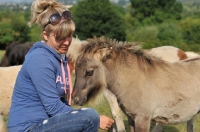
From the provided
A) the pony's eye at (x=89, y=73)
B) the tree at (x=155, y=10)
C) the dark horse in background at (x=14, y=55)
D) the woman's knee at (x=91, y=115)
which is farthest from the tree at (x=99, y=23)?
the woman's knee at (x=91, y=115)

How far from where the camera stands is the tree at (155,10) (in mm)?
59000

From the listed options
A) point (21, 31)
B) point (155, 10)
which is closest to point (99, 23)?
point (21, 31)

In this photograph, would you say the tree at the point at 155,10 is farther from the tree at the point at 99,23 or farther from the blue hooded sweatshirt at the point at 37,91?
the blue hooded sweatshirt at the point at 37,91

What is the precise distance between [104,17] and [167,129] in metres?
39.1

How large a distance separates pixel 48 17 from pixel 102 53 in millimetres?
1520

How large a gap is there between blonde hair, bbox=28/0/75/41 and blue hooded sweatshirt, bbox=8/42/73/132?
153 millimetres

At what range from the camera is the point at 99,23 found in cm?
4434

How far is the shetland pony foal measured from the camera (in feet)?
12.8

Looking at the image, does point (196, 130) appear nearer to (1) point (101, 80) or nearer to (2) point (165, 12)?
(1) point (101, 80)

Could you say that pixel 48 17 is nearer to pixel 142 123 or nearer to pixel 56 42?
pixel 56 42

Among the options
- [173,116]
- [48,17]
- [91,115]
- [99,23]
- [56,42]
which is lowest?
[99,23]

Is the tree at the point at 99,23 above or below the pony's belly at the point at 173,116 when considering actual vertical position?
below

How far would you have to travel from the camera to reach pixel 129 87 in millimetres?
4102

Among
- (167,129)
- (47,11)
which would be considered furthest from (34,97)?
(167,129)
